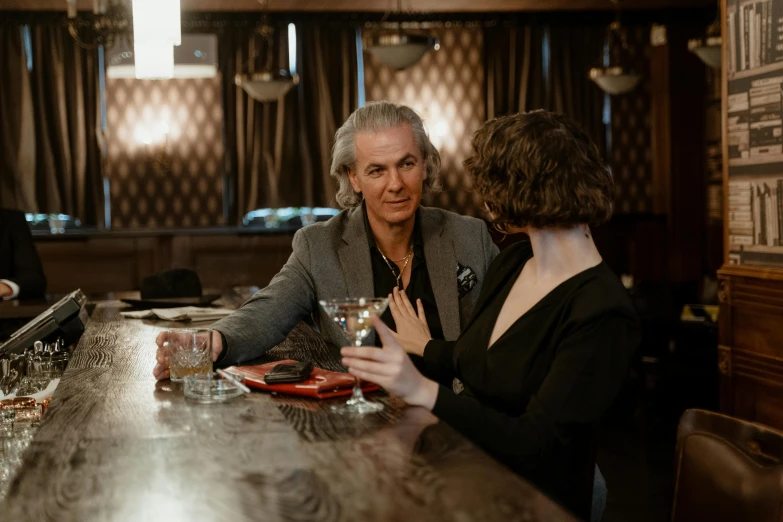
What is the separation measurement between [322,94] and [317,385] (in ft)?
26.8

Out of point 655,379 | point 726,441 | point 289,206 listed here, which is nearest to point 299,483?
point 726,441

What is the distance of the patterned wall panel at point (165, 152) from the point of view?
31.2 feet

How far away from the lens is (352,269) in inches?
110

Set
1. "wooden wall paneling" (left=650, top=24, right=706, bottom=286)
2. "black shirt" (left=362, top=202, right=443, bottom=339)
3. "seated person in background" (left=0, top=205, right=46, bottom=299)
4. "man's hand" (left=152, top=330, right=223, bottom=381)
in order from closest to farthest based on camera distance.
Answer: "man's hand" (left=152, top=330, right=223, bottom=381), "black shirt" (left=362, top=202, right=443, bottom=339), "seated person in background" (left=0, top=205, right=46, bottom=299), "wooden wall paneling" (left=650, top=24, right=706, bottom=286)

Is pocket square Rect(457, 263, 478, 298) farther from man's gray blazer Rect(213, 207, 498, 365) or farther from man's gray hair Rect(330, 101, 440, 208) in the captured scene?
man's gray hair Rect(330, 101, 440, 208)

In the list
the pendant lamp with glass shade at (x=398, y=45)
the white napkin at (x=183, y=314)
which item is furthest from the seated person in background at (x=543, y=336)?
the pendant lamp with glass shade at (x=398, y=45)

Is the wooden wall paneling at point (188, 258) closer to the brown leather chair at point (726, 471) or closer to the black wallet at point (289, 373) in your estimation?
the black wallet at point (289, 373)

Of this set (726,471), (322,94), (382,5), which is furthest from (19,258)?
(382,5)

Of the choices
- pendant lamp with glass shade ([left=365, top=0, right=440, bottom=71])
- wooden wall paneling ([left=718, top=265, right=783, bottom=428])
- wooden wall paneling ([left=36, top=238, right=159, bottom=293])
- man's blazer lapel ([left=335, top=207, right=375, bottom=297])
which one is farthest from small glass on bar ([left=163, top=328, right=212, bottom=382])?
wooden wall paneling ([left=36, top=238, right=159, bottom=293])

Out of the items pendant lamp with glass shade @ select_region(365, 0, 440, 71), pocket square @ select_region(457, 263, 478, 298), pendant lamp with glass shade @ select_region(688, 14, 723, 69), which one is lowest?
pocket square @ select_region(457, 263, 478, 298)

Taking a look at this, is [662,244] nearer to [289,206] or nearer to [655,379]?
[655,379]

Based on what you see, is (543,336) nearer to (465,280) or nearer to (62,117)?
(465,280)

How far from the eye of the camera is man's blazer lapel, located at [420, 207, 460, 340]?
269 cm

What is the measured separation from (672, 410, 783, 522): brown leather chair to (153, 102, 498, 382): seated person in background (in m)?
0.97
